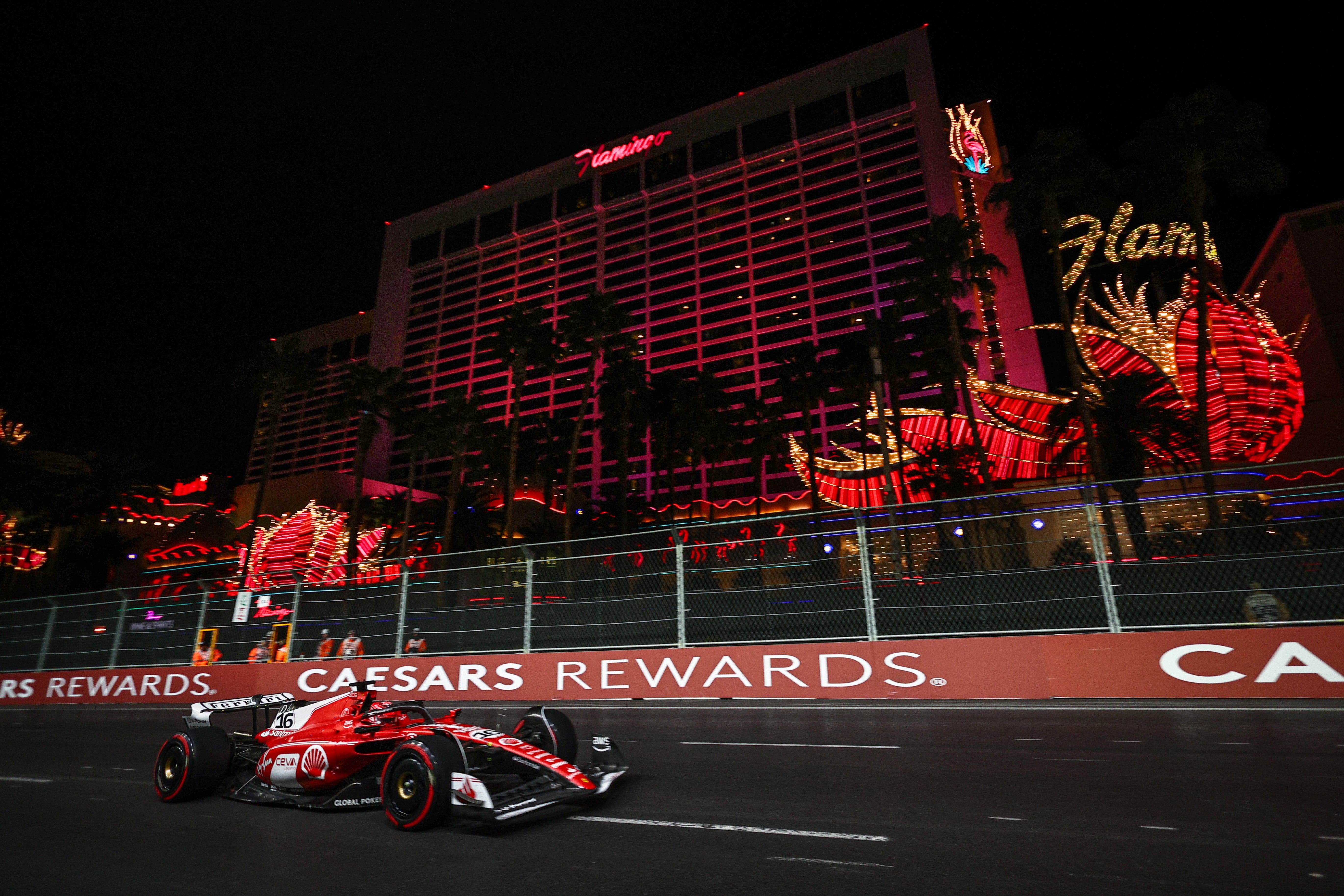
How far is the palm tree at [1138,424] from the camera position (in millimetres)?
29016

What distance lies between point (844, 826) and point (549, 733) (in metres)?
2.48

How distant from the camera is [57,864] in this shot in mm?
4379

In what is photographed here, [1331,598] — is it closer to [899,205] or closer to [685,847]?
[685,847]

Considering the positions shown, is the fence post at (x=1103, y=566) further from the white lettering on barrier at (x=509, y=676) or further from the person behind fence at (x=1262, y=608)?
the white lettering on barrier at (x=509, y=676)

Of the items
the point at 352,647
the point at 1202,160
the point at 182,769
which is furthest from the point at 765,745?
the point at 1202,160

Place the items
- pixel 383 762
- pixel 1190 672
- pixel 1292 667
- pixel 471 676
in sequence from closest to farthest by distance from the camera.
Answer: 1. pixel 383 762
2. pixel 1292 667
3. pixel 1190 672
4. pixel 471 676

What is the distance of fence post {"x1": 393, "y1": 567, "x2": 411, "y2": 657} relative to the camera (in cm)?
1369

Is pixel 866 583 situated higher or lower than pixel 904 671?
higher

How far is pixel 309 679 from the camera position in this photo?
14281mm

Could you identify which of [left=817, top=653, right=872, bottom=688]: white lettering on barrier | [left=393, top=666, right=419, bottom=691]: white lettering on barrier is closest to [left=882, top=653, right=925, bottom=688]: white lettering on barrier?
[left=817, top=653, right=872, bottom=688]: white lettering on barrier

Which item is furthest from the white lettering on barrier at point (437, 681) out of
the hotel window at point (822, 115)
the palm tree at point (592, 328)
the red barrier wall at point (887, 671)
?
the hotel window at point (822, 115)

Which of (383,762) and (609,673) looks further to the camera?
(609,673)

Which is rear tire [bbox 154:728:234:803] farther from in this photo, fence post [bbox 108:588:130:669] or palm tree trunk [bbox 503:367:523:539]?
palm tree trunk [bbox 503:367:523:539]

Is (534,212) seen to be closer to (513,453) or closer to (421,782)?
(513,453)
